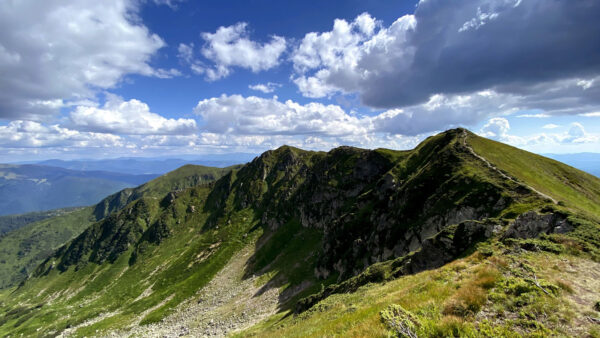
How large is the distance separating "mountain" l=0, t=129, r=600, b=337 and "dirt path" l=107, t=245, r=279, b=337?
76 centimetres

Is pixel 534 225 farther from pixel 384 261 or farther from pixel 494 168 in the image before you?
pixel 494 168

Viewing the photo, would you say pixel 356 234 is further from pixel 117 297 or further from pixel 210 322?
pixel 117 297

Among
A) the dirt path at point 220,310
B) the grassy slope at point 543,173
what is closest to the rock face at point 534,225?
the grassy slope at point 543,173

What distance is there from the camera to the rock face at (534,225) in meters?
27.9

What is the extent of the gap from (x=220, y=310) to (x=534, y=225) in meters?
91.0

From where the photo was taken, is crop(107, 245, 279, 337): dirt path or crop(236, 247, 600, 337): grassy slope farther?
crop(107, 245, 279, 337): dirt path

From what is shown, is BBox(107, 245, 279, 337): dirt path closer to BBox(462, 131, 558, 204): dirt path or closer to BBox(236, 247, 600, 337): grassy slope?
BBox(236, 247, 600, 337): grassy slope

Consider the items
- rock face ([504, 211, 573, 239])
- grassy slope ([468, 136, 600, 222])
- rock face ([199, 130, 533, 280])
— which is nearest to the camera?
rock face ([504, 211, 573, 239])

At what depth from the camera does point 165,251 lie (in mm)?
197375

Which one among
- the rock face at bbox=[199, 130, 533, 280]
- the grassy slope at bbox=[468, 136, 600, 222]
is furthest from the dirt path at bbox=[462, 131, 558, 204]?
the grassy slope at bbox=[468, 136, 600, 222]

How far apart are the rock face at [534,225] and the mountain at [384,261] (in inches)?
6.6

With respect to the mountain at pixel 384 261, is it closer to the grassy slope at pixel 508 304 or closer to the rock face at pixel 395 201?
the grassy slope at pixel 508 304

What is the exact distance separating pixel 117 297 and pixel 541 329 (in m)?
203

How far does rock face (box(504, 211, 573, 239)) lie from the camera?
27875 mm
